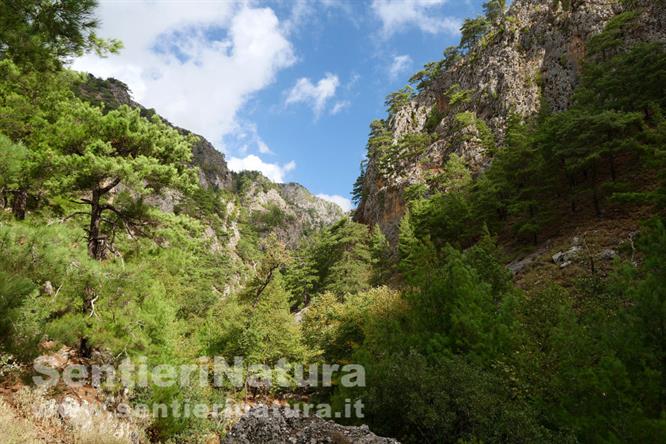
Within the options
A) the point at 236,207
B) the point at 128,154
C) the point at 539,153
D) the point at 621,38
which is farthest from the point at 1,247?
the point at 236,207

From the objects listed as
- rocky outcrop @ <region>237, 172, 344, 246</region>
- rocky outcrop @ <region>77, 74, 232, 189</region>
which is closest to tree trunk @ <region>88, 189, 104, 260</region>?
rocky outcrop @ <region>77, 74, 232, 189</region>

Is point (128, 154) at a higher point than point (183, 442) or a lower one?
higher

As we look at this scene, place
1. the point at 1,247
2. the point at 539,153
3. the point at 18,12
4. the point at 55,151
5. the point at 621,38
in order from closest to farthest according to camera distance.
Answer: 1. the point at 18,12
2. the point at 1,247
3. the point at 55,151
4. the point at 539,153
5. the point at 621,38

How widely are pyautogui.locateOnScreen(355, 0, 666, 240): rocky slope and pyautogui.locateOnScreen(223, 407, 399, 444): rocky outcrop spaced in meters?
38.3

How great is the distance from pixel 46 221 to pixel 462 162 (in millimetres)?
41680

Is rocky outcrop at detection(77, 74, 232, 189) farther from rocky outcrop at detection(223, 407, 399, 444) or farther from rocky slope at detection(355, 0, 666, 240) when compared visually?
rocky outcrop at detection(223, 407, 399, 444)

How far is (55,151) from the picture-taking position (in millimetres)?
9711

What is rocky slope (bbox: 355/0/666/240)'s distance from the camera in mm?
42219

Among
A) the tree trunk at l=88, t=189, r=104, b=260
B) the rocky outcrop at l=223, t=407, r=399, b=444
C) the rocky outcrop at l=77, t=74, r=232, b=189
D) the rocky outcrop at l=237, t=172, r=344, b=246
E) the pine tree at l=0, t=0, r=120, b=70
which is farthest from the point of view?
the rocky outcrop at l=237, t=172, r=344, b=246

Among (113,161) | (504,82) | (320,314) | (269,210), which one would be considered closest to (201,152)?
(269,210)

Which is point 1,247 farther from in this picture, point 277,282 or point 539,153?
point 539,153

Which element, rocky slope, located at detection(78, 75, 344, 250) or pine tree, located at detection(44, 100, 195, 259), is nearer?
pine tree, located at detection(44, 100, 195, 259)

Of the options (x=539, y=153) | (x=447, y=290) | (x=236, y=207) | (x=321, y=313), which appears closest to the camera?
(x=447, y=290)

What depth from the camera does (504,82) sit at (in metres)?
48.5
